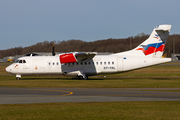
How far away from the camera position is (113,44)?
570ft

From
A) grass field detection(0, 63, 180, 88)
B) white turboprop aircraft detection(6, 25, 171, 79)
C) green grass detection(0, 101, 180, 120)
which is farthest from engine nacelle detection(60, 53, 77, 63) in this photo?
green grass detection(0, 101, 180, 120)

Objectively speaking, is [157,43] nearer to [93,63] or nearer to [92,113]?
[93,63]

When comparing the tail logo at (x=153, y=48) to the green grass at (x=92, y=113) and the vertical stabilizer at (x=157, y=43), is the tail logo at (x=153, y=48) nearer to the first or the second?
the vertical stabilizer at (x=157, y=43)

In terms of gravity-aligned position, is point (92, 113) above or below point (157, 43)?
below

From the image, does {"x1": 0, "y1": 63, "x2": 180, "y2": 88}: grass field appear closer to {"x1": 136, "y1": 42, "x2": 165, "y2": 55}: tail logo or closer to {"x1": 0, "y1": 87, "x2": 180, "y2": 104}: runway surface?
{"x1": 136, "y1": 42, "x2": 165, "y2": 55}: tail logo

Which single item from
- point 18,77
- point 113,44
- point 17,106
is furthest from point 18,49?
point 17,106

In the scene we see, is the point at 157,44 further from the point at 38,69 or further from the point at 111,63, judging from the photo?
the point at 38,69

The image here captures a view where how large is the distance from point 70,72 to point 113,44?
13665cm

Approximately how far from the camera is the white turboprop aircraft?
38812 millimetres

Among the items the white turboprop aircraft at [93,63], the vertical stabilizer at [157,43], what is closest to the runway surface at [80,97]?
the white turboprop aircraft at [93,63]

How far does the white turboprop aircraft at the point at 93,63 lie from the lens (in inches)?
1528

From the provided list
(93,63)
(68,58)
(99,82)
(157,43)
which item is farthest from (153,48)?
(68,58)

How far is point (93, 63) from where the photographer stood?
3947cm

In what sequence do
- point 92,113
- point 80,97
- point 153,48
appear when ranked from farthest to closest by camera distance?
point 153,48, point 80,97, point 92,113
